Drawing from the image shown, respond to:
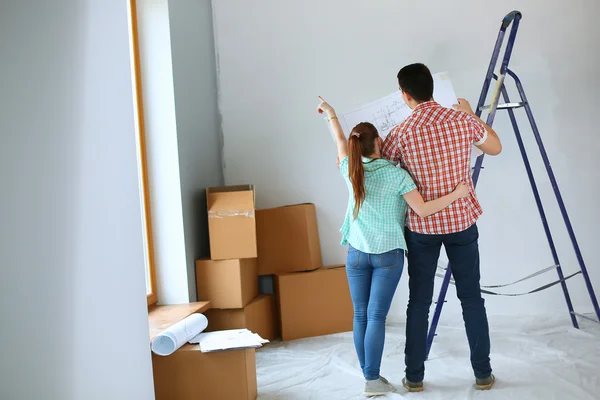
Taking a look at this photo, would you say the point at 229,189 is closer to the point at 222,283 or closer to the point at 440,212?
the point at 222,283

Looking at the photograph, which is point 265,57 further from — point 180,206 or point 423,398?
point 423,398

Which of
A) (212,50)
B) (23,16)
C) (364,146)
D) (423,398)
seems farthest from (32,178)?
(212,50)

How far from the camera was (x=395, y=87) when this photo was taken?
4.19 meters

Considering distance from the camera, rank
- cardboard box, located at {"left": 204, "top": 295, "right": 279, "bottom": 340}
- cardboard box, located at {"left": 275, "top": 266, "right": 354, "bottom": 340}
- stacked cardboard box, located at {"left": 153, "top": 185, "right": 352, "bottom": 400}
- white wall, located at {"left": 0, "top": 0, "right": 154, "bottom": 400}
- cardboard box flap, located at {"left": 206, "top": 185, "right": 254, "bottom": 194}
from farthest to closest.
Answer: cardboard box, located at {"left": 275, "top": 266, "right": 354, "bottom": 340}, cardboard box flap, located at {"left": 206, "top": 185, "right": 254, "bottom": 194}, cardboard box, located at {"left": 204, "top": 295, "right": 279, "bottom": 340}, stacked cardboard box, located at {"left": 153, "top": 185, "right": 352, "bottom": 400}, white wall, located at {"left": 0, "top": 0, "right": 154, "bottom": 400}

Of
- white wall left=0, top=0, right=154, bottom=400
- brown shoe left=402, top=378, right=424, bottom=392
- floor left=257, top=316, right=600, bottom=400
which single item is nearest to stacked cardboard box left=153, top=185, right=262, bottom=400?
floor left=257, top=316, right=600, bottom=400

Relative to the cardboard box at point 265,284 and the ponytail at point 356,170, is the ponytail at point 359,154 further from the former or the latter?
the cardboard box at point 265,284

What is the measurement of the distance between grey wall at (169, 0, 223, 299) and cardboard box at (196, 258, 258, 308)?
2.2 inches

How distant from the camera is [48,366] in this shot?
154 centimetres

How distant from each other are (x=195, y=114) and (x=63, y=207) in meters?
2.31

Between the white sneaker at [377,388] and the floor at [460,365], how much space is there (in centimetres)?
3

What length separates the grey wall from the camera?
356cm

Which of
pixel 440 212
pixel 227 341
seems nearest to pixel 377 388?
pixel 227 341

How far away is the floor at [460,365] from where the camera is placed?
2.80 meters

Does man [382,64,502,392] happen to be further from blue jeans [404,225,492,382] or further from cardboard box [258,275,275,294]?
cardboard box [258,275,275,294]
